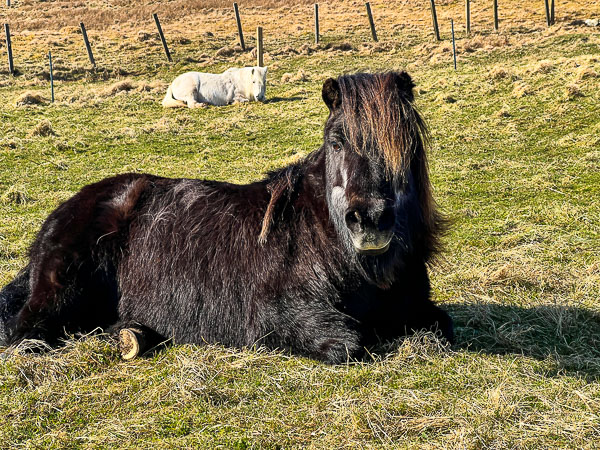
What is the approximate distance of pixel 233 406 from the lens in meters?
3.58

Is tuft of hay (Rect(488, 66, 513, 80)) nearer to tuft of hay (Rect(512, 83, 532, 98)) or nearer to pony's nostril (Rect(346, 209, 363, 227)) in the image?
tuft of hay (Rect(512, 83, 532, 98))

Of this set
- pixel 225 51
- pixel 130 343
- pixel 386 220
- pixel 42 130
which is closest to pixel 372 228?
pixel 386 220

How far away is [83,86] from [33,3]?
Answer: 40920 mm

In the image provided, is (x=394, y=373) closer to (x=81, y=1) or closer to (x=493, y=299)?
(x=493, y=299)

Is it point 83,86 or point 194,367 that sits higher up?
point 83,86

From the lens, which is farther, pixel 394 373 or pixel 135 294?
pixel 135 294

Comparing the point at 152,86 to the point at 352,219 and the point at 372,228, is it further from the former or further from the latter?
the point at 372,228

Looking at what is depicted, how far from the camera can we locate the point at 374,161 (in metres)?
3.46

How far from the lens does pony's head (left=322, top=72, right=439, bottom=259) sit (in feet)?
10.8

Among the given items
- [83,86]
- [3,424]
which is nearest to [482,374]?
[3,424]

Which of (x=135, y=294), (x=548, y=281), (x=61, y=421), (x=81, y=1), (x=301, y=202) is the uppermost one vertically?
(x=81, y=1)

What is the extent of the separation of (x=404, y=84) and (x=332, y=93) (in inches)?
17.6

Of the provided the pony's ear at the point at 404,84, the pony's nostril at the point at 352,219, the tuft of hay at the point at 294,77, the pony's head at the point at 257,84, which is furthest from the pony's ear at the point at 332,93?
the tuft of hay at the point at 294,77

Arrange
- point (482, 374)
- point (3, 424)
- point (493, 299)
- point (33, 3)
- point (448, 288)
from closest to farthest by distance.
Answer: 1. point (3, 424)
2. point (482, 374)
3. point (493, 299)
4. point (448, 288)
5. point (33, 3)
